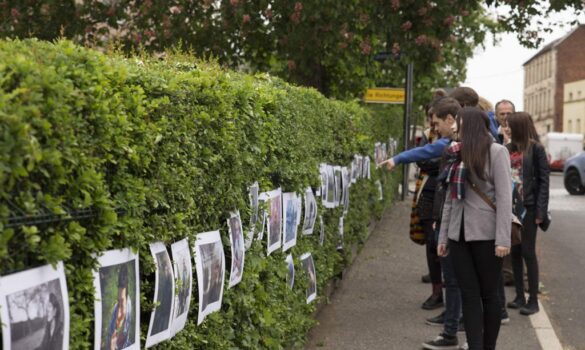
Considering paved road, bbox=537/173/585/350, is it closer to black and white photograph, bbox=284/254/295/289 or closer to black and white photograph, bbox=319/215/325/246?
black and white photograph, bbox=319/215/325/246

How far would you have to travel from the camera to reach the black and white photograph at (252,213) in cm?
551

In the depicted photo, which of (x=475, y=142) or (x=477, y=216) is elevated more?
(x=475, y=142)

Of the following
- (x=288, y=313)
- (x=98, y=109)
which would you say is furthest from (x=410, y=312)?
(x=98, y=109)

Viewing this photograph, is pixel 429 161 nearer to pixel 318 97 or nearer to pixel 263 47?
pixel 318 97

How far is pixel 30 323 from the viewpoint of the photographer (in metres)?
2.71

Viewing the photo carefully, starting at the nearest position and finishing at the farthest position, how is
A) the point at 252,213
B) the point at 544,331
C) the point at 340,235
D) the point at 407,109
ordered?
the point at 252,213
the point at 544,331
the point at 340,235
the point at 407,109

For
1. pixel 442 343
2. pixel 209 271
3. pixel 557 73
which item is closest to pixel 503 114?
pixel 442 343

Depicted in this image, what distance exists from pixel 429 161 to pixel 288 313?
90.4 inches

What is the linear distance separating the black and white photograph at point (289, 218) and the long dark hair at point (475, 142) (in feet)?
3.83

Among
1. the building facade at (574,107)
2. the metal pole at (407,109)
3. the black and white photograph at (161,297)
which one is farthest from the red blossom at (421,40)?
the building facade at (574,107)

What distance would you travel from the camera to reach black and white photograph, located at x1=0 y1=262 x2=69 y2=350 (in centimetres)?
260

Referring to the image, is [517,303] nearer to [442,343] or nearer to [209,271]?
[442,343]

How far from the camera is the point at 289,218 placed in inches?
265

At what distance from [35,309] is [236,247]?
2465mm
